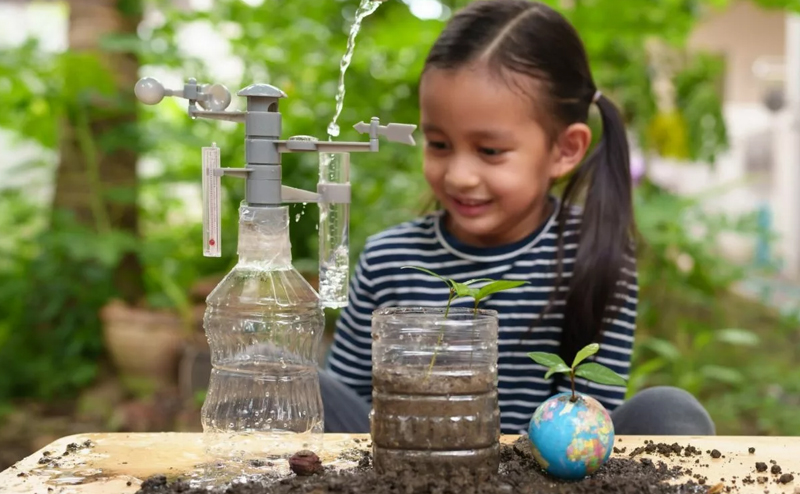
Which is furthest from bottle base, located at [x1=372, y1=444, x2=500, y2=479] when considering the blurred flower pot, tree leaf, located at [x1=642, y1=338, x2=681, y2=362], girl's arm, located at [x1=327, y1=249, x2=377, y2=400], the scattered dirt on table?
the blurred flower pot

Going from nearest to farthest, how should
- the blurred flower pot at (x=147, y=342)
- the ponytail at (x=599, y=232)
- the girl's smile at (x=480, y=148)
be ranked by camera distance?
the girl's smile at (x=480, y=148), the ponytail at (x=599, y=232), the blurred flower pot at (x=147, y=342)

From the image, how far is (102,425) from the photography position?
340 centimetres

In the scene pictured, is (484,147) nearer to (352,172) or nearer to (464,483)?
(464,483)

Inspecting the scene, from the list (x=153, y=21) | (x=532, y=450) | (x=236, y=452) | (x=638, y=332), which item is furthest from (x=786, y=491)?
(x=153, y=21)

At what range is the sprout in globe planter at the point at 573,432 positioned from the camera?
1067 mm

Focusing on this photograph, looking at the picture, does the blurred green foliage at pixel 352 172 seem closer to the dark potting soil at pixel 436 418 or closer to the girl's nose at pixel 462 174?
the girl's nose at pixel 462 174

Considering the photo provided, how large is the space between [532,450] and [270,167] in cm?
45

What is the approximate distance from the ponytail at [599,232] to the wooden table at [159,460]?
0.49 metres

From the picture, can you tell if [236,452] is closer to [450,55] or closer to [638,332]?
[450,55]

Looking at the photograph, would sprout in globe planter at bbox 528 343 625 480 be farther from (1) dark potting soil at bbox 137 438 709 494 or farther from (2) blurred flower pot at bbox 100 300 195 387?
(2) blurred flower pot at bbox 100 300 195 387

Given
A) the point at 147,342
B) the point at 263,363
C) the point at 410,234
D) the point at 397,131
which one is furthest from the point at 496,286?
the point at 147,342

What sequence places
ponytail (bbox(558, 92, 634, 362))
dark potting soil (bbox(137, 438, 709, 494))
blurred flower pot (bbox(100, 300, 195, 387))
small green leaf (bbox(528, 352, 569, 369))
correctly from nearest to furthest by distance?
dark potting soil (bbox(137, 438, 709, 494)) → small green leaf (bbox(528, 352, 569, 369)) → ponytail (bbox(558, 92, 634, 362)) → blurred flower pot (bbox(100, 300, 195, 387))

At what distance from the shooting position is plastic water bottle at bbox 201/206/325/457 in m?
1.17

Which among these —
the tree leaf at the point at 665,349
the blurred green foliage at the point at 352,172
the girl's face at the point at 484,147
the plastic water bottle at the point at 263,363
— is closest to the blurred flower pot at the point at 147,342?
the blurred green foliage at the point at 352,172
